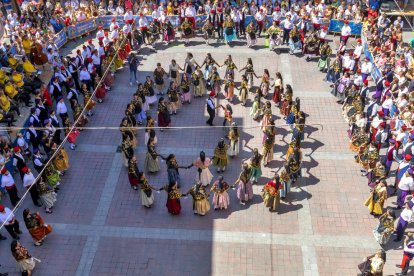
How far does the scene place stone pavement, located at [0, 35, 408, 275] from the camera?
13.5m

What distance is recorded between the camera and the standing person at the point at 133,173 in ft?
49.6

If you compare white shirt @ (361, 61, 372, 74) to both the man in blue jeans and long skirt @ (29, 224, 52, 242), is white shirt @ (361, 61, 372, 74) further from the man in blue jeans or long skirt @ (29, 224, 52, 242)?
long skirt @ (29, 224, 52, 242)

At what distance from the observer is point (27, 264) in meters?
12.9

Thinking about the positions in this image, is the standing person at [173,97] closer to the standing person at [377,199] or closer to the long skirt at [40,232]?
the long skirt at [40,232]

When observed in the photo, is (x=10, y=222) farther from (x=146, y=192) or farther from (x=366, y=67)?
(x=366, y=67)

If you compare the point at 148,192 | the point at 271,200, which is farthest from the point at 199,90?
the point at 271,200

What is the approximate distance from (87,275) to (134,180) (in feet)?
11.8

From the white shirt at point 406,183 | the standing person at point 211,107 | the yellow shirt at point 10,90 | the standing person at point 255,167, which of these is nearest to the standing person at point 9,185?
the yellow shirt at point 10,90

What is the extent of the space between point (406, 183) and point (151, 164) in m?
8.32

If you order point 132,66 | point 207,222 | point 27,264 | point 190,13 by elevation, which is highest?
point 190,13

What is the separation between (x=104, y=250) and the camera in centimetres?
1394

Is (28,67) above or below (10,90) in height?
above

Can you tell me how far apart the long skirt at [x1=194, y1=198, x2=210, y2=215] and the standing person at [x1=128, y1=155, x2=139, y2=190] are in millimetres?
2249

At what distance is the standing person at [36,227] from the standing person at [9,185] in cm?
165
